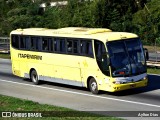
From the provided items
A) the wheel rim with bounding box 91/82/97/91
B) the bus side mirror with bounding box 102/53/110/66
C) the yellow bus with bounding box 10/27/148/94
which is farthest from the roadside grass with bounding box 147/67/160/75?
the bus side mirror with bounding box 102/53/110/66

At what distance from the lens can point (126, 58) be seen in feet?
71.2

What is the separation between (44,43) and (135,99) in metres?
7.29

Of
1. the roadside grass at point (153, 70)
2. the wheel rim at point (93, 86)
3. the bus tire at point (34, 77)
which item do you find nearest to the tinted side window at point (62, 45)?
the wheel rim at point (93, 86)

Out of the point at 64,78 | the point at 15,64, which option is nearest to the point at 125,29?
the point at 15,64

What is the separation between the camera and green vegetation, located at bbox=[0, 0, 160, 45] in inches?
2076

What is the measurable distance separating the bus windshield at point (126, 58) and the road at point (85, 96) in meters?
1.11

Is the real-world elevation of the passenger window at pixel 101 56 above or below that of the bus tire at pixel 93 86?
above

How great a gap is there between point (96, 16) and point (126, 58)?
110 ft

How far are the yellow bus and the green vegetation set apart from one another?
1022 inches

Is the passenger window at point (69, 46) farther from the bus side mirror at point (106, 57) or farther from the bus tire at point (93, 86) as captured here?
the bus side mirror at point (106, 57)

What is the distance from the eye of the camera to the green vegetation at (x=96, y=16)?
5273cm

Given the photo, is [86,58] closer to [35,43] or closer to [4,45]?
[35,43]

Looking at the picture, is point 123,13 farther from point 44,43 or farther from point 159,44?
point 44,43

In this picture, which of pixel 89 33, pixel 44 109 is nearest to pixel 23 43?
pixel 89 33
